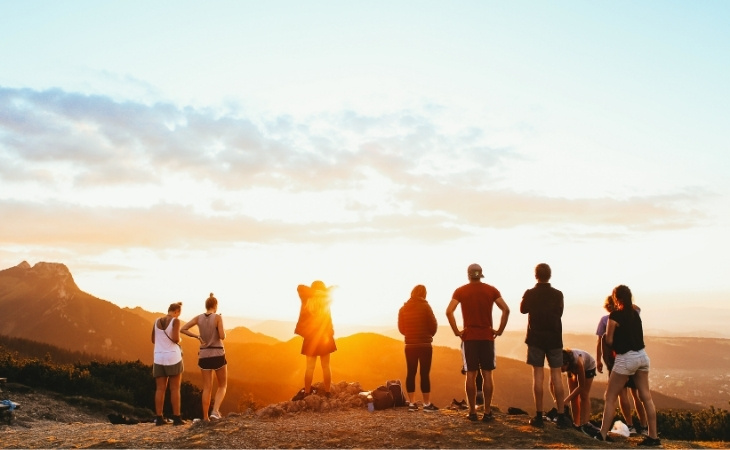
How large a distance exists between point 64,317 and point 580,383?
4777 inches

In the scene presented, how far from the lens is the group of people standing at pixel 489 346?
353 inches

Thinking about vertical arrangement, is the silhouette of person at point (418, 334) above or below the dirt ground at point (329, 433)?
above

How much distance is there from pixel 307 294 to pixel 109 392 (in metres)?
16.3

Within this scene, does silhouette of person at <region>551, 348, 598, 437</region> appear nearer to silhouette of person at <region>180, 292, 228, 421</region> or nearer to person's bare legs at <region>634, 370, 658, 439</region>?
person's bare legs at <region>634, 370, 658, 439</region>

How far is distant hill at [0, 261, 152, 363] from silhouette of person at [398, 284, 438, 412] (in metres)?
95.1

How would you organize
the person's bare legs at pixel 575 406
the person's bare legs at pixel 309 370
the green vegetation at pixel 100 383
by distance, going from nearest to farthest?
the person's bare legs at pixel 575 406 → the person's bare legs at pixel 309 370 → the green vegetation at pixel 100 383

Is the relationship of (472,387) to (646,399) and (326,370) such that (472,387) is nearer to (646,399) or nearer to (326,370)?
(646,399)

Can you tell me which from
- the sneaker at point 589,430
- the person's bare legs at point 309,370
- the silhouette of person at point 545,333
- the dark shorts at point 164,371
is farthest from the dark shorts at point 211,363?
the sneaker at point 589,430

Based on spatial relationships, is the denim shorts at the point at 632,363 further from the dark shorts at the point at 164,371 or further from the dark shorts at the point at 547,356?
the dark shorts at the point at 164,371

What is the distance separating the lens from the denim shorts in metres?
8.83

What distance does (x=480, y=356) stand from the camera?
9.70m

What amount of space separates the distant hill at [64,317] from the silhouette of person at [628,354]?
98.8 meters

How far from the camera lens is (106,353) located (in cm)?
9638

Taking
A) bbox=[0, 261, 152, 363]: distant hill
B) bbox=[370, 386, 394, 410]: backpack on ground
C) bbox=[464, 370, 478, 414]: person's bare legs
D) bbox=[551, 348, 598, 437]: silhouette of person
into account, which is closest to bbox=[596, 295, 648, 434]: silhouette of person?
bbox=[551, 348, 598, 437]: silhouette of person
